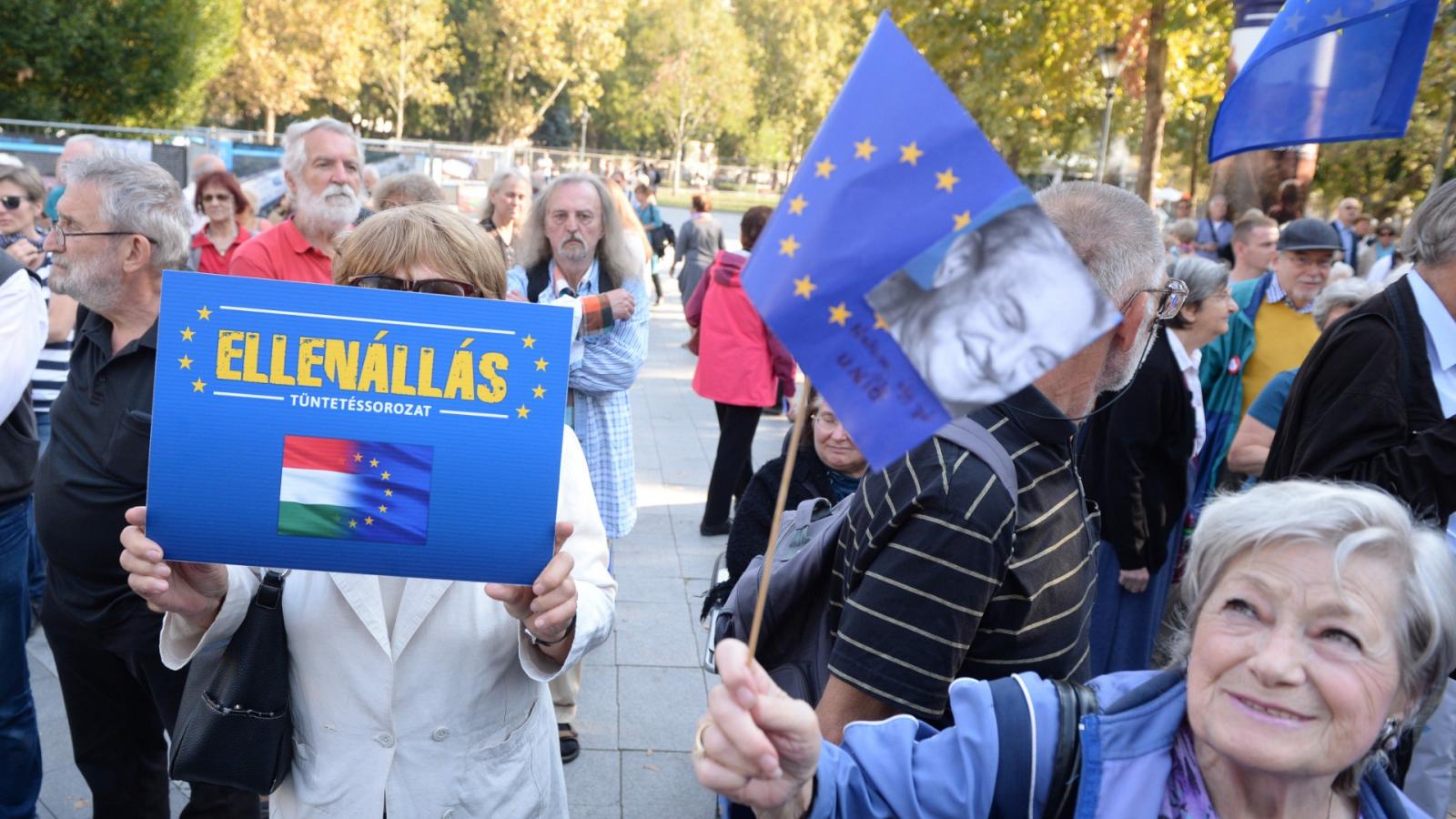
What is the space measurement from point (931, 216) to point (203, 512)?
1284 millimetres

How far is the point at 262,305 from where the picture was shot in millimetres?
1954

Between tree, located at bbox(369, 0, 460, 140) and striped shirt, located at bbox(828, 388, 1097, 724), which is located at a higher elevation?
striped shirt, located at bbox(828, 388, 1097, 724)

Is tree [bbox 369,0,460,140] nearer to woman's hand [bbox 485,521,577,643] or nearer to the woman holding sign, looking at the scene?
the woman holding sign

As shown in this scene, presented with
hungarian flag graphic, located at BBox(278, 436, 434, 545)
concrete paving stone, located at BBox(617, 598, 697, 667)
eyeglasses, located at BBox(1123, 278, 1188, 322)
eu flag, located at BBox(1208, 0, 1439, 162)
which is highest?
eu flag, located at BBox(1208, 0, 1439, 162)

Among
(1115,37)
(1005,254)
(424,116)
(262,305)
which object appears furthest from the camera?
(424,116)

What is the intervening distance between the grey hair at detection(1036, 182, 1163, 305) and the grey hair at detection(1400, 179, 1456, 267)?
1.11 metres

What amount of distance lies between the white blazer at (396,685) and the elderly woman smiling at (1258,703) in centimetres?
79

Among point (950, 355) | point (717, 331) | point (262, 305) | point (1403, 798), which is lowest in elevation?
point (717, 331)

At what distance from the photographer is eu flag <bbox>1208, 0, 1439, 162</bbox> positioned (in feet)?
11.6

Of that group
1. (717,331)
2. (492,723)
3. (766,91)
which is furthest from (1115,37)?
(766,91)

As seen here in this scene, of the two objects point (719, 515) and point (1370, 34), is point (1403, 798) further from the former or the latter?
point (719, 515)

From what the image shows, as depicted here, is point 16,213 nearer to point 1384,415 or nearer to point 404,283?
point 404,283

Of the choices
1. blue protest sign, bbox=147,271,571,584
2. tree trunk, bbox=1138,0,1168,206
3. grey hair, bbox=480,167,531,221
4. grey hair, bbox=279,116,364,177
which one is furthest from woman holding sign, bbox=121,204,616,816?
tree trunk, bbox=1138,0,1168,206

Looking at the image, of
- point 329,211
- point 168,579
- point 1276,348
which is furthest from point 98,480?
point 1276,348
